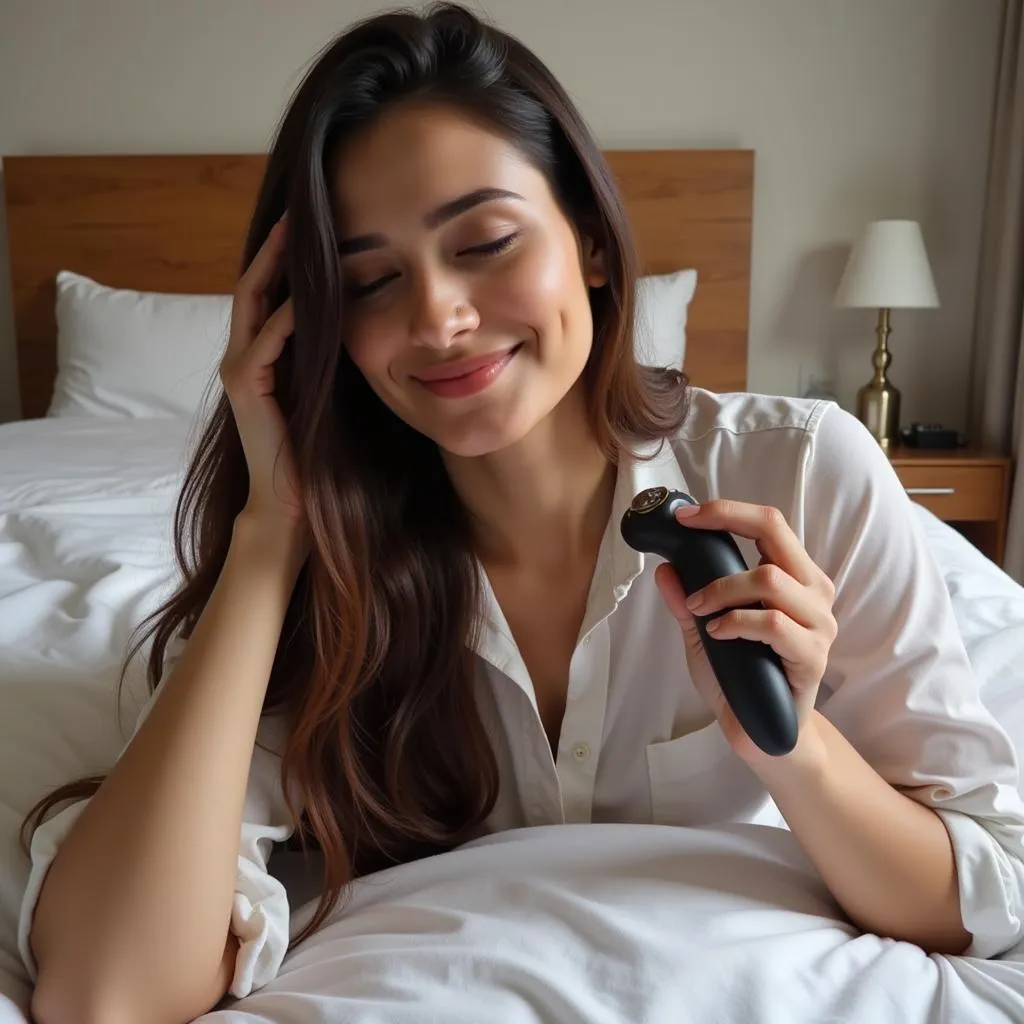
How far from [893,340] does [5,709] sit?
2.85 m

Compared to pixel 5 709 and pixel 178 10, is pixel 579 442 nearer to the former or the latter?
pixel 5 709

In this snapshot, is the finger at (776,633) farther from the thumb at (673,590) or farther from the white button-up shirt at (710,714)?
the white button-up shirt at (710,714)

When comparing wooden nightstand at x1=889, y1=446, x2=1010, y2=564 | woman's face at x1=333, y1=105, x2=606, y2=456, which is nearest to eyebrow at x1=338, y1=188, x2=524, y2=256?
woman's face at x1=333, y1=105, x2=606, y2=456

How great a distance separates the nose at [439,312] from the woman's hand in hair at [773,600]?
11.0 inches

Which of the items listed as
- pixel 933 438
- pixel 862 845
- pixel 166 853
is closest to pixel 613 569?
pixel 862 845

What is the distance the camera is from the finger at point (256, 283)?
893 mm

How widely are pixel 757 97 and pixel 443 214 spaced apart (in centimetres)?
251

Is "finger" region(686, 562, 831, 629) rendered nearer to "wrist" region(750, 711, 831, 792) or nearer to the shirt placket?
"wrist" region(750, 711, 831, 792)

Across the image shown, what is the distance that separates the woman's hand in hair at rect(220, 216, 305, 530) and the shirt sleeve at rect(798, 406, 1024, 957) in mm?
452

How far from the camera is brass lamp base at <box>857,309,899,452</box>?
291 cm

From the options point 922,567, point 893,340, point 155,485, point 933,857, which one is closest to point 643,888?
point 933,857

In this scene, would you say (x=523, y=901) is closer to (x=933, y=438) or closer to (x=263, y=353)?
(x=263, y=353)

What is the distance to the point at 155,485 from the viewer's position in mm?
1965

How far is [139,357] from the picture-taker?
2775 millimetres
